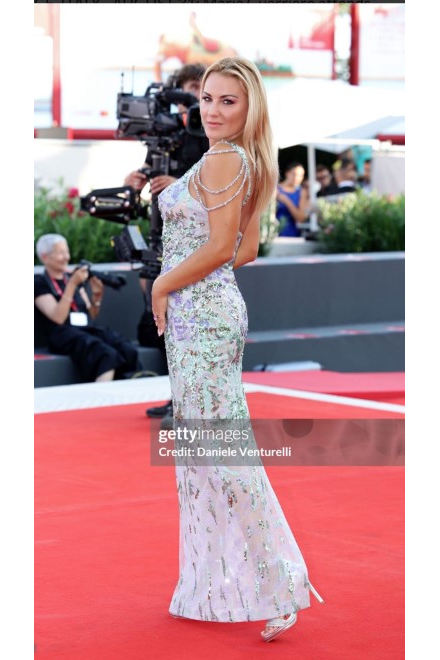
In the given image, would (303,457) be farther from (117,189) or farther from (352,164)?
(352,164)

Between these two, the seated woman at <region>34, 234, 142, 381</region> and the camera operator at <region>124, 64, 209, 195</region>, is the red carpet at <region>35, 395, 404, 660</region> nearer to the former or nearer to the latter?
the camera operator at <region>124, 64, 209, 195</region>

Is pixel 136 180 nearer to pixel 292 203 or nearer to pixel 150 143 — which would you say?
pixel 150 143

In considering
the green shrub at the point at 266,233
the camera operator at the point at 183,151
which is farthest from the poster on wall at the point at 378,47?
the camera operator at the point at 183,151

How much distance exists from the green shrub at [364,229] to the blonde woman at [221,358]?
366 inches

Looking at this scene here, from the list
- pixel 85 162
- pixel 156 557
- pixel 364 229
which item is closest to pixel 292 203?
pixel 364 229

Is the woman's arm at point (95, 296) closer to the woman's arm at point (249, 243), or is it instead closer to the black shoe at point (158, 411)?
the black shoe at point (158, 411)

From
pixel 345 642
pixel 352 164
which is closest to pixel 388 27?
pixel 352 164

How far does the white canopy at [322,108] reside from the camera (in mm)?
12352

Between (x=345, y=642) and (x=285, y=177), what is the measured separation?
1170 centimetres

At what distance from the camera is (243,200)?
3.73m

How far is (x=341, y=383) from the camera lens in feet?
27.9

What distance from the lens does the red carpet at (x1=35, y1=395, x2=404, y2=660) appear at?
3.66m

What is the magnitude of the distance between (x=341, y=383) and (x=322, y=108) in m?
5.09
